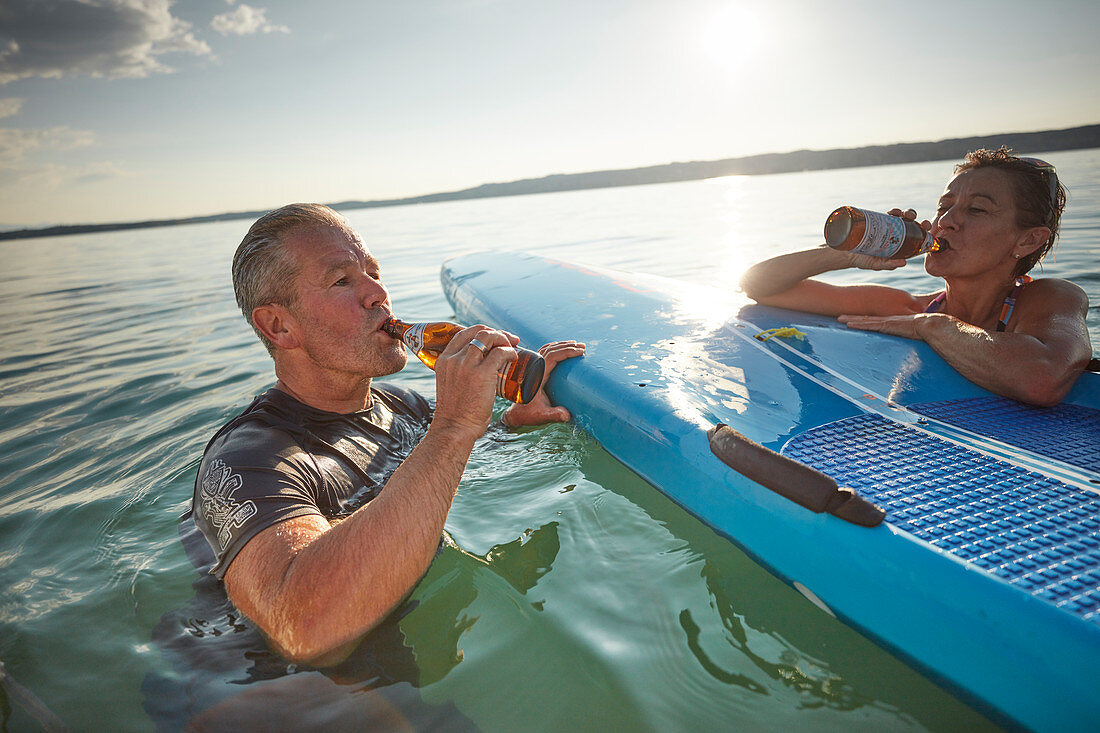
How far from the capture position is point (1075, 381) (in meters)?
2.62

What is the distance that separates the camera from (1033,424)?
7.75ft

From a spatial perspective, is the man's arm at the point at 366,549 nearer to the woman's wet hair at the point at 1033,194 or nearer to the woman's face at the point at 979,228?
the woman's face at the point at 979,228

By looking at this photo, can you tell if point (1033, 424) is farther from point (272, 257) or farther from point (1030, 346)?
point (272, 257)

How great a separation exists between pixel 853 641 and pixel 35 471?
4.40m

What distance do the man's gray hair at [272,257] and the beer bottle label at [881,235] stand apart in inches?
89.5

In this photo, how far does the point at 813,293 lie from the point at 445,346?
7.64 ft

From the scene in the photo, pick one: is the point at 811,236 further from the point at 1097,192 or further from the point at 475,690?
the point at 475,690

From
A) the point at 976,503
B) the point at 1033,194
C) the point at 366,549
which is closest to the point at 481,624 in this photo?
the point at 366,549

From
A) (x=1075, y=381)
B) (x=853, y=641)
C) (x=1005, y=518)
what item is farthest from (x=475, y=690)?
(x=1075, y=381)

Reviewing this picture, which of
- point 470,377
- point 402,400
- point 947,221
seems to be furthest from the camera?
point 402,400

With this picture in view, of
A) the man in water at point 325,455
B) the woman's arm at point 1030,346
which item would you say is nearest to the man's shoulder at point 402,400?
the man in water at point 325,455

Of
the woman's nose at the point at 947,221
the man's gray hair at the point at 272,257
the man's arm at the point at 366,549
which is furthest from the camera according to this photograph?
the woman's nose at the point at 947,221

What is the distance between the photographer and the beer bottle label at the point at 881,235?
8.94 ft

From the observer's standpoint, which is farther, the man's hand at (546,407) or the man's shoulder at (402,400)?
the man's hand at (546,407)
